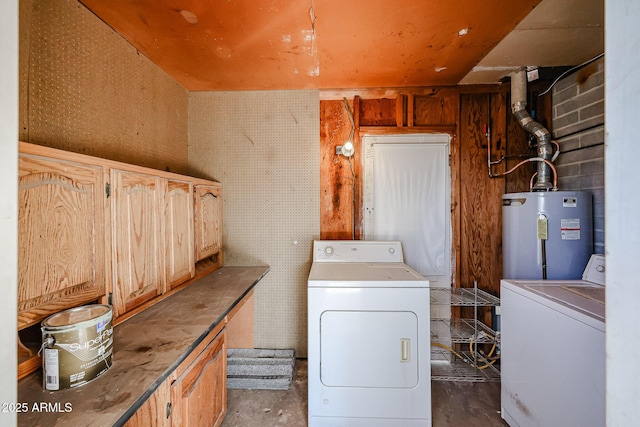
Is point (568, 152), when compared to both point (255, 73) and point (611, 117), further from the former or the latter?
point (255, 73)

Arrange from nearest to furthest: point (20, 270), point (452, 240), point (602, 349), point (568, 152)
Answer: point (20, 270), point (602, 349), point (568, 152), point (452, 240)

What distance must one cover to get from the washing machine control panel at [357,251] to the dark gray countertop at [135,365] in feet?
2.58

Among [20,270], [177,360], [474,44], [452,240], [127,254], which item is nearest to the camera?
[20,270]

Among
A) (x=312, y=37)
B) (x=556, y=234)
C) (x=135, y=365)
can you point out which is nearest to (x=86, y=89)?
(x=312, y=37)

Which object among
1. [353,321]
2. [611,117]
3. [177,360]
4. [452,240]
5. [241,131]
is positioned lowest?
[353,321]

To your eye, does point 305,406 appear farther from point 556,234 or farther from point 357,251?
point 556,234

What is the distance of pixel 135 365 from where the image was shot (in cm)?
93

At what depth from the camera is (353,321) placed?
62.7 inches

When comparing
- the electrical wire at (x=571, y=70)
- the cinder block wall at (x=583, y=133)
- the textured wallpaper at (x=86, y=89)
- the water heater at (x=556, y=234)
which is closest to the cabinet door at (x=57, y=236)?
the textured wallpaper at (x=86, y=89)

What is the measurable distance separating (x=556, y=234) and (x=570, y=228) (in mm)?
94

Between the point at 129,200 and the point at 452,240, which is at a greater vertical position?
the point at 129,200

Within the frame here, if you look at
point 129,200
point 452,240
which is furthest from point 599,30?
point 129,200

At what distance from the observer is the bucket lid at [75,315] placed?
34.8 inches

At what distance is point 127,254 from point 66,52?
3.46ft
